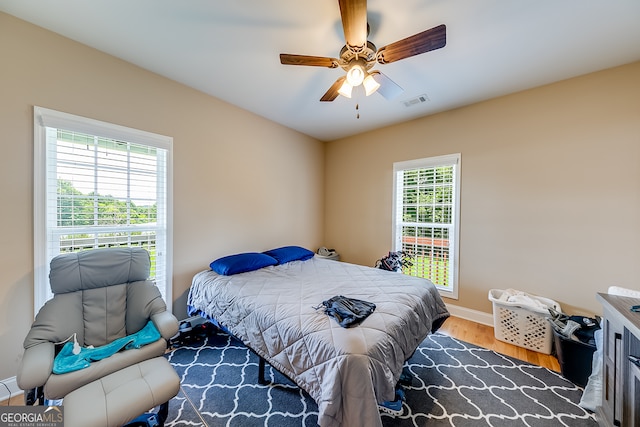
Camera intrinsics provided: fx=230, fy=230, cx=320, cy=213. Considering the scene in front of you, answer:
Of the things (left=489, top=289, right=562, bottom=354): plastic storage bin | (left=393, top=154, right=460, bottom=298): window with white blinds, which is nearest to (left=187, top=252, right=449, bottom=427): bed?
(left=489, top=289, right=562, bottom=354): plastic storage bin

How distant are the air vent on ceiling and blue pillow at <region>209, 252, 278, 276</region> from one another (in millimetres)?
2677

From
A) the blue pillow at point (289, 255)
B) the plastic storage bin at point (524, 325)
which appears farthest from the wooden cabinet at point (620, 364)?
the blue pillow at point (289, 255)

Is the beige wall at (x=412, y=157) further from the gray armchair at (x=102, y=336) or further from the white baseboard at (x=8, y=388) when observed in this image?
the gray armchair at (x=102, y=336)

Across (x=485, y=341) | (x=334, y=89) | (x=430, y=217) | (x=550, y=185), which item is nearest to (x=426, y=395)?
(x=485, y=341)

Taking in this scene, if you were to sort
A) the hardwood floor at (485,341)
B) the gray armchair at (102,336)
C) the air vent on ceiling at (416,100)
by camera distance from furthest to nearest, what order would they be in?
the air vent on ceiling at (416,100), the hardwood floor at (485,341), the gray armchair at (102,336)

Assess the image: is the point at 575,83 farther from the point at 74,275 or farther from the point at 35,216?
the point at 35,216

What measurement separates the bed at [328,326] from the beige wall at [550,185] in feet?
4.16

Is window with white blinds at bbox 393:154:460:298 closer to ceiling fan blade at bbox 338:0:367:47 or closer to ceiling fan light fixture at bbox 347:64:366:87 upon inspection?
ceiling fan light fixture at bbox 347:64:366:87

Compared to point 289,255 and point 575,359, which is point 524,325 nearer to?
point 575,359

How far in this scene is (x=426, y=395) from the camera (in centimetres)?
179

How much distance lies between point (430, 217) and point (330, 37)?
104 inches

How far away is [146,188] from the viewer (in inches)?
95.0

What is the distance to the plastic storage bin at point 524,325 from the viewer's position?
7.56 feet

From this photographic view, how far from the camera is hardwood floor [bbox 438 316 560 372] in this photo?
2.22 metres
